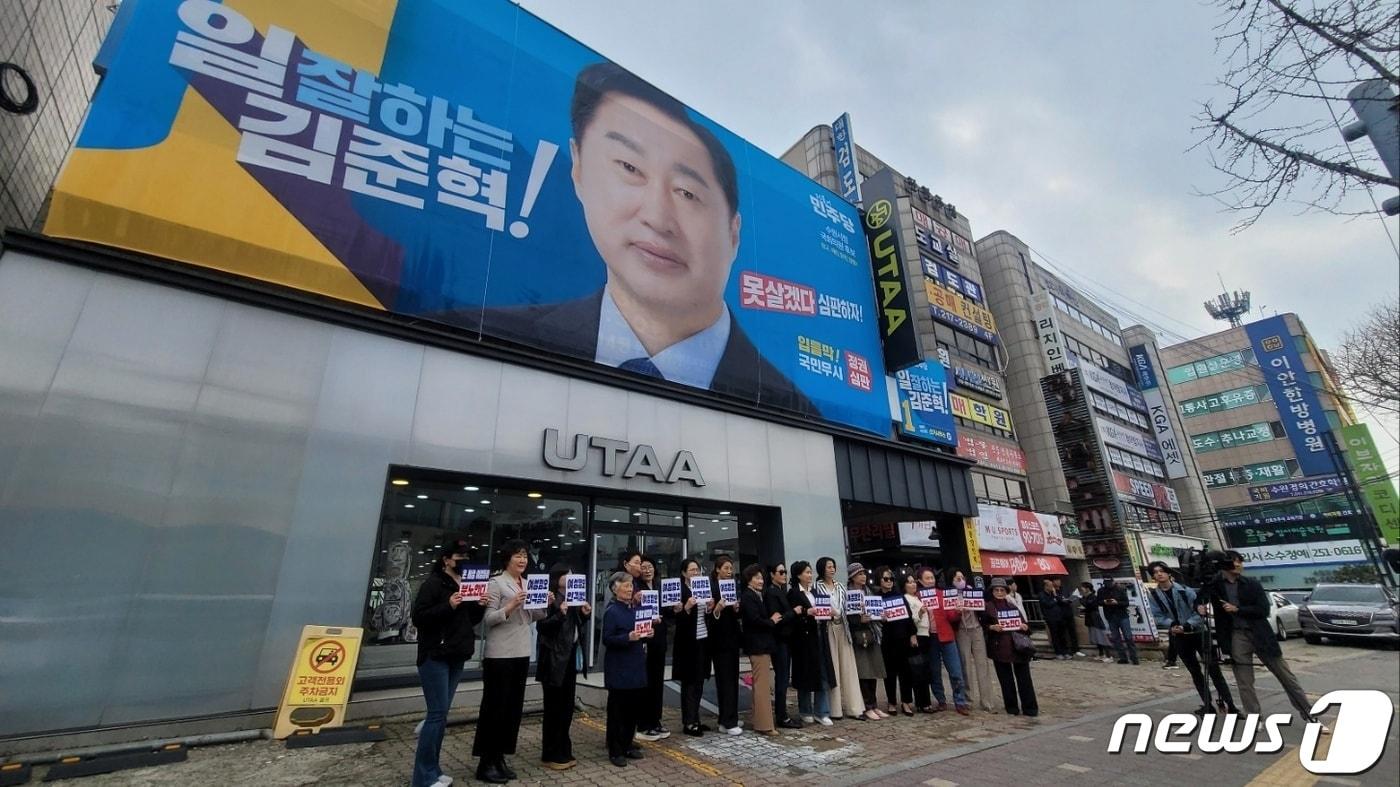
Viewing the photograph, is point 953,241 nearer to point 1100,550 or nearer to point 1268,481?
point 1100,550

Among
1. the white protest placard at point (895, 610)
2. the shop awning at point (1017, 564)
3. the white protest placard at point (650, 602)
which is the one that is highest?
the shop awning at point (1017, 564)

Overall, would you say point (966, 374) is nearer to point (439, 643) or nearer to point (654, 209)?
point (654, 209)

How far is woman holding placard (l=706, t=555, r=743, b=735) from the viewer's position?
694 centimetres

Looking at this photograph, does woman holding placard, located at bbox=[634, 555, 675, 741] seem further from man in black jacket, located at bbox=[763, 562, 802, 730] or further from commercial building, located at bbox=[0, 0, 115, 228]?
commercial building, located at bbox=[0, 0, 115, 228]

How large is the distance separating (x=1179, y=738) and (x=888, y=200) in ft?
54.7

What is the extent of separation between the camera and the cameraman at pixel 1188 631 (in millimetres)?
7388

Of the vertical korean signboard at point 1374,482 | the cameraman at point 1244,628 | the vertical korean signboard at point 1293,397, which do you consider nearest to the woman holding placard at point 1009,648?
the cameraman at point 1244,628

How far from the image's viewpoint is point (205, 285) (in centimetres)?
751

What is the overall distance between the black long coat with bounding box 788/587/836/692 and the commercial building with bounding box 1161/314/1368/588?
50.8 m

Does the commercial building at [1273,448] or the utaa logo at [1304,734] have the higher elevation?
the commercial building at [1273,448]

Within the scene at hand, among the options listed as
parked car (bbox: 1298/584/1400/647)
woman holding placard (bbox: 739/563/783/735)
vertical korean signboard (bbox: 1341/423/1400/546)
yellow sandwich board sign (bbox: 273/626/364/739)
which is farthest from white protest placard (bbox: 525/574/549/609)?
vertical korean signboard (bbox: 1341/423/1400/546)

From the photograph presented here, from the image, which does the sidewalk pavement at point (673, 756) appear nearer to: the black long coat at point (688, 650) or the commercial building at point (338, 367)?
the black long coat at point (688, 650)

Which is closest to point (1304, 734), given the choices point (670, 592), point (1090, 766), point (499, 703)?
point (1090, 766)

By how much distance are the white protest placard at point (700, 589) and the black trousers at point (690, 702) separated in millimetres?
1019
